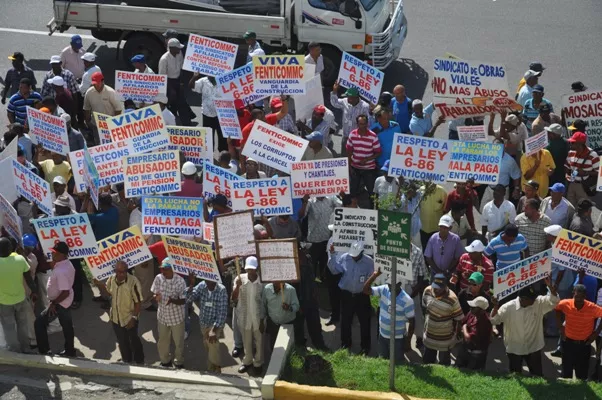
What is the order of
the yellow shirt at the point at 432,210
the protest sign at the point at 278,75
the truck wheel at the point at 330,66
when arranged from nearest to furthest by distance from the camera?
the yellow shirt at the point at 432,210 < the protest sign at the point at 278,75 < the truck wheel at the point at 330,66

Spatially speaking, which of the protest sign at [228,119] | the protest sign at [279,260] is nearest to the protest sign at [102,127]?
the protest sign at [228,119]

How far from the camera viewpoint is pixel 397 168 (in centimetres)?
1444

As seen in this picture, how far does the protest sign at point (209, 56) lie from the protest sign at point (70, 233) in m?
5.25

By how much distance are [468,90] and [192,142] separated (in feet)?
13.9

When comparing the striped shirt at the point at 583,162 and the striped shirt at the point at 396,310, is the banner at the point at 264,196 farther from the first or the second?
the striped shirt at the point at 583,162

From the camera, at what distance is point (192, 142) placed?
49.9ft

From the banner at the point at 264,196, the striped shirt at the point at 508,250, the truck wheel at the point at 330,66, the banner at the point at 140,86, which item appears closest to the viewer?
the striped shirt at the point at 508,250

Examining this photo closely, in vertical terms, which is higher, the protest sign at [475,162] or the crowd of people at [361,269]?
the protest sign at [475,162]

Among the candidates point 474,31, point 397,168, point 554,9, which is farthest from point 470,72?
point 554,9

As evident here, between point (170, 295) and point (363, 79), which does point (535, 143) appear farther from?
point (170, 295)

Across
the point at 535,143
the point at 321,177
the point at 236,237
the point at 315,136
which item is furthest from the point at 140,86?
the point at 535,143

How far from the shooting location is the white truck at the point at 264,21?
65.8 ft

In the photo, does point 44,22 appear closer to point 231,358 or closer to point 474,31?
point 474,31

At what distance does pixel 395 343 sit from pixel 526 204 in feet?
8.85
